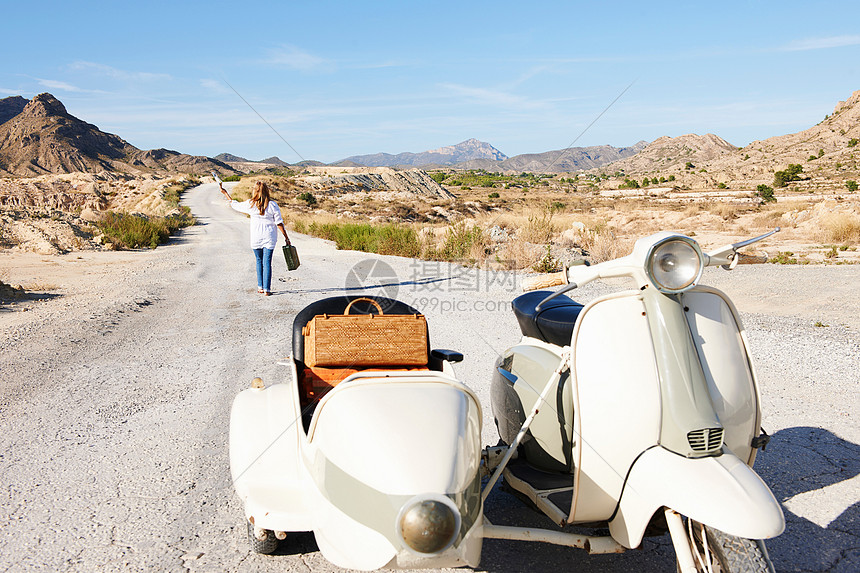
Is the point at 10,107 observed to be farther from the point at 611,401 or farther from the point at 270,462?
the point at 611,401

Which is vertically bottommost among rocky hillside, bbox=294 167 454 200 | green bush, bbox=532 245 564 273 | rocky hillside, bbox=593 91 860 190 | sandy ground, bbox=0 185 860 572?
sandy ground, bbox=0 185 860 572

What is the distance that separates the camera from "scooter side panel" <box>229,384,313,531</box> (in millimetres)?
2680

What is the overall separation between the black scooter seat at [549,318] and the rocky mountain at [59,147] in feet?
411

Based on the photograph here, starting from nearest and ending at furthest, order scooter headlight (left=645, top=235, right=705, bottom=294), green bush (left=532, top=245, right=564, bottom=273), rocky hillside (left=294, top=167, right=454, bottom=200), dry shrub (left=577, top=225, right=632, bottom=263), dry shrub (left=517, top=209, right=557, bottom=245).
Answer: scooter headlight (left=645, top=235, right=705, bottom=294)
green bush (left=532, top=245, right=564, bottom=273)
dry shrub (left=577, top=225, right=632, bottom=263)
dry shrub (left=517, top=209, right=557, bottom=245)
rocky hillside (left=294, top=167, right=454, bottom=200)

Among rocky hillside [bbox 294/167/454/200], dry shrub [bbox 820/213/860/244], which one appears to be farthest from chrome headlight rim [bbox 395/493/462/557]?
rocky hillside [bbox 294/167/454/200]

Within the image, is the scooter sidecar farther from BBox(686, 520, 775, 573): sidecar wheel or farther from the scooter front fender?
BBox(686, 520, 775, 573): sidecar wheel

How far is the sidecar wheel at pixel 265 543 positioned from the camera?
116 inches

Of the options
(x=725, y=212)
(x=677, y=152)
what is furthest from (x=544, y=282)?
(x=677, y=152)

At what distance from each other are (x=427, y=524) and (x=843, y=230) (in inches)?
785

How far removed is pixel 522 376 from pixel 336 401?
1.33m

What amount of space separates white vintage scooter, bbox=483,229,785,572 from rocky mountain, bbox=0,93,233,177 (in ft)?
414

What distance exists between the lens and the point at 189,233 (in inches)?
1029

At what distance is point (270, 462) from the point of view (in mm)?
2975

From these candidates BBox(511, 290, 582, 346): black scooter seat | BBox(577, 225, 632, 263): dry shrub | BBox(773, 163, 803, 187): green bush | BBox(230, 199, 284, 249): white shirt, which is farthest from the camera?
BBox(773, 163, 803, 187): green bush
